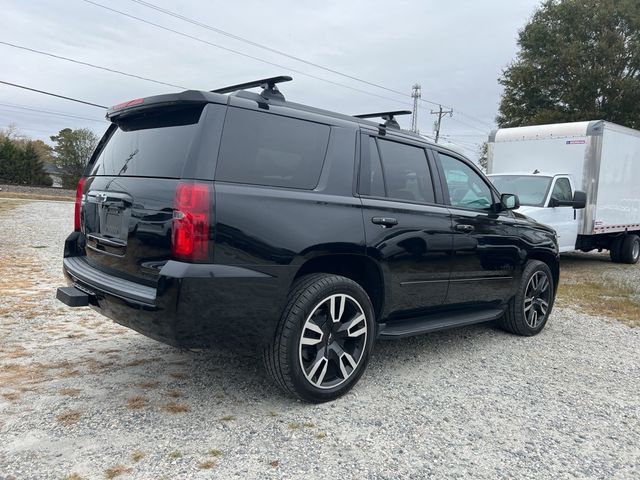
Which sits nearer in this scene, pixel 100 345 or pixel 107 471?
pixel 107 471

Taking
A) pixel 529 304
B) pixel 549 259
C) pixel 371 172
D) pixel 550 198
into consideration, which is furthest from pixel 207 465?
pixel 550 198

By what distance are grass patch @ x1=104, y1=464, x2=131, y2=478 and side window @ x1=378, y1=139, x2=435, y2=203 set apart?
2381 mm

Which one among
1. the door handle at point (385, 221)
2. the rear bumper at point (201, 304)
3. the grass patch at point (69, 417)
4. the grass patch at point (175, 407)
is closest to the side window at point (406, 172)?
the door handle at point (385, 221)

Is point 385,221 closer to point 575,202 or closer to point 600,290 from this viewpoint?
point 600,290

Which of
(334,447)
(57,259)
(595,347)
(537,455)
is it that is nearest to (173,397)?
(334,447)

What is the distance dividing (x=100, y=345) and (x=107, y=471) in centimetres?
202

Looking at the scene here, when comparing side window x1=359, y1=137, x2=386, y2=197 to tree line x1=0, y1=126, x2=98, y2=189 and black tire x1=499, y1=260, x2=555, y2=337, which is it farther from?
tree line x1=0, y1=126, x2=98, y2=189

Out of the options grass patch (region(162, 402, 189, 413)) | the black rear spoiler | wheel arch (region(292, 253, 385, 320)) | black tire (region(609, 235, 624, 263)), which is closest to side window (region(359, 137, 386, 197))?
wheel arch (region(292, 253, 385, 320))

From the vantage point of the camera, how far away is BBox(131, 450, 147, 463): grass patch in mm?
2508

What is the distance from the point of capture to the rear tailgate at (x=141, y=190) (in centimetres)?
278

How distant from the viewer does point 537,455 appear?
9.01ft

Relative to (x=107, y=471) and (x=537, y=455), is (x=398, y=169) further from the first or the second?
(x=107, y=471)

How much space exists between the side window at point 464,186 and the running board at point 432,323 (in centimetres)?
94

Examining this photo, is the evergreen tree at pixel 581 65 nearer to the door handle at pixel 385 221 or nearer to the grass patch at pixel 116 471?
the door handle at pixel 385 221
